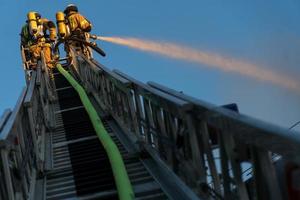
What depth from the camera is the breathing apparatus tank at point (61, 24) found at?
22.6m

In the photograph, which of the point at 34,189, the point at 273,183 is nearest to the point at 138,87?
the point at 34,189

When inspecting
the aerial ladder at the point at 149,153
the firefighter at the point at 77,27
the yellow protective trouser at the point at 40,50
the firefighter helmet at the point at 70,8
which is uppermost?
the firefighter helmet at the point at 70,8

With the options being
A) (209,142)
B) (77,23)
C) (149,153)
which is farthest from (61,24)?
(209,142)

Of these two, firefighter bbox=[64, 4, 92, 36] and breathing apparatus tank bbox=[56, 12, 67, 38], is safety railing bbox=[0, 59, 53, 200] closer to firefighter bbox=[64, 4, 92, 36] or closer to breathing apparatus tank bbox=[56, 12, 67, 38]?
breathing apparatus tank bbox=[56, 12, 67, 38]

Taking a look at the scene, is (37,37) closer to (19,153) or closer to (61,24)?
(61,24)

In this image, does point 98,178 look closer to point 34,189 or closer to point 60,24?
point 34,189

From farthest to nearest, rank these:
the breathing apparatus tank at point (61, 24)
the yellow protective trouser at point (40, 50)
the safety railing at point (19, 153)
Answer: the breathing apparatus tank at point (61, 24)
the yellow protective trouser at point (40, 50)
the safety railing at point (19, 153)

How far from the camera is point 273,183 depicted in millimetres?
3373

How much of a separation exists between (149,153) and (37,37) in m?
16.5

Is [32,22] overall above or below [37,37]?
above

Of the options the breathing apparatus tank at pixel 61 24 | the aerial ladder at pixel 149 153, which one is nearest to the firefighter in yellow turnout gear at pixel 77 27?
the breathing apparatus tank at pixel 61 24

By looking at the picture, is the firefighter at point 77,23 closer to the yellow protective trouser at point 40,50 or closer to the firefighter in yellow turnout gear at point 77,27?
Result: the firefighter in yellow turnout gear at point 77,27

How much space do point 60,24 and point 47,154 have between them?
1545 cm

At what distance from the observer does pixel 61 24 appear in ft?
75.3
